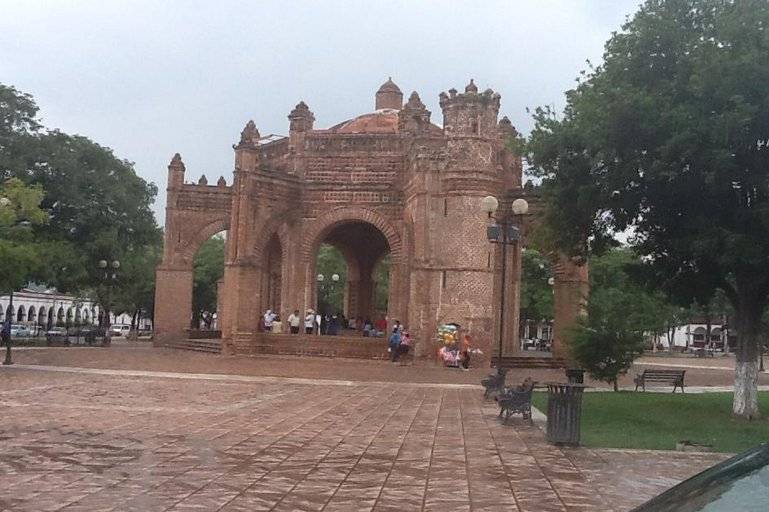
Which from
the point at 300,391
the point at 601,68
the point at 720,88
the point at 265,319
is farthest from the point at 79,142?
the point at 720,88

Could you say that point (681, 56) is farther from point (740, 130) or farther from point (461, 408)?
point (461, 408)

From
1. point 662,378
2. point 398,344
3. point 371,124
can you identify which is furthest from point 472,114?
point 662,378

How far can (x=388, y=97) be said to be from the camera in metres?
43.7

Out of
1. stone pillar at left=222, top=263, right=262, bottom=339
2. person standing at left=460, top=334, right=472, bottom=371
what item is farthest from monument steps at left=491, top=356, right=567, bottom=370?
stone pillar at left=222, top=263, right=262, bottom=339

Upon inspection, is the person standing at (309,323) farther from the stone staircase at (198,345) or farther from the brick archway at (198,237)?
the brick archway at (198,237)

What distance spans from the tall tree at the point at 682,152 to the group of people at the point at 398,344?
14.1m

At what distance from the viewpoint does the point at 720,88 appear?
1374 centimetres

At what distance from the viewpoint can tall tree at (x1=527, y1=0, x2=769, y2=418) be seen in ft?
45.4

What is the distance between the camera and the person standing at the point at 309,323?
34.3m

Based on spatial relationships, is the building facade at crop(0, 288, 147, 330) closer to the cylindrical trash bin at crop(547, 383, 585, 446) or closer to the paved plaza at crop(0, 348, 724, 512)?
the paved plaza at crop(0, 348, 724, 512)

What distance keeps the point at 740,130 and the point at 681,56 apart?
1.93 metres

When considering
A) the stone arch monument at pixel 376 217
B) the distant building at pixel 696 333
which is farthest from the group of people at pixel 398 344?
the distant building at pixel 696 333

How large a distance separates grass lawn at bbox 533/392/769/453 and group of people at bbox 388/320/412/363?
1072 cm

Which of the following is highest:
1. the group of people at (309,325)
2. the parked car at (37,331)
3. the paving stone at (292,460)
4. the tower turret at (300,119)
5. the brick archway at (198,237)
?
the tower turret at (300,119)
